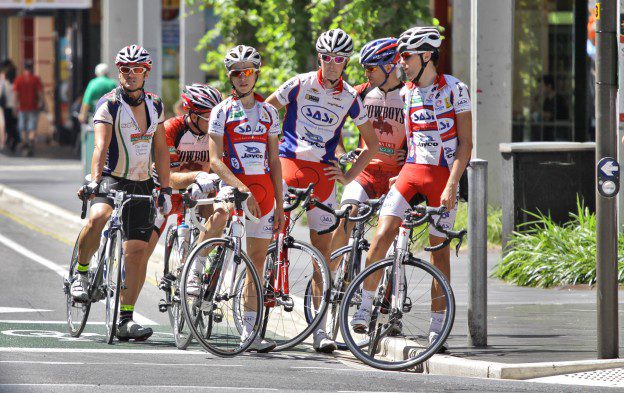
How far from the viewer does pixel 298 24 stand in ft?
64.0

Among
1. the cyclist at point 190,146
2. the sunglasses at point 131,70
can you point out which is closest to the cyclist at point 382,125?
the cyclist at point 190,146

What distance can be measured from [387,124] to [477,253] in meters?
1.19

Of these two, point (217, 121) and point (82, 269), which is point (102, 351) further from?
point (217, 121)

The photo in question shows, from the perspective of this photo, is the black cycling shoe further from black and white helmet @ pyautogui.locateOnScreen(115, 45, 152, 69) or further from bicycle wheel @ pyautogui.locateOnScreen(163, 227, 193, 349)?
black and white helmet @ pyautogui.locateOnScreen(115, 45, 152, 69)

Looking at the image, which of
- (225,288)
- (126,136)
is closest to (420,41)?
(225,288)

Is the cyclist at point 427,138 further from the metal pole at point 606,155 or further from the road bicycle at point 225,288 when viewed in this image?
the metal pole at point 606,155

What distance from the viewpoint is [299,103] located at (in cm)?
1034

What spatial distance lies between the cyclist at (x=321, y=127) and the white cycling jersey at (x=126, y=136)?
34.9 inches

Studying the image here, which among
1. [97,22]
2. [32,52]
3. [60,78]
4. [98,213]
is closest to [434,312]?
[98,213]

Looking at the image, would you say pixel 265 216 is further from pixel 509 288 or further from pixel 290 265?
pixel 509 288

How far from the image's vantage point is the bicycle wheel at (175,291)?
10.2 metres

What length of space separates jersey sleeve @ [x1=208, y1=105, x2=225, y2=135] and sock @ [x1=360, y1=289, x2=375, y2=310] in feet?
4.55

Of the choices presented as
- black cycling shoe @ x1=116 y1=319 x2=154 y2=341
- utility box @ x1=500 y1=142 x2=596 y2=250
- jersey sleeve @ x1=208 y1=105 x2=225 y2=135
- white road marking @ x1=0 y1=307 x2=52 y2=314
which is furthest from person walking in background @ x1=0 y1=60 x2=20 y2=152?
jersey sleeve @ x1=208 y1=105 x2=225 y2=135

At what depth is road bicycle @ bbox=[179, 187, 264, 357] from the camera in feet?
32.0
